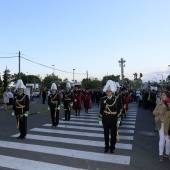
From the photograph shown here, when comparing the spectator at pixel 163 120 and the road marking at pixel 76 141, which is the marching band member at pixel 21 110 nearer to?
the road marking at pixel 76 141

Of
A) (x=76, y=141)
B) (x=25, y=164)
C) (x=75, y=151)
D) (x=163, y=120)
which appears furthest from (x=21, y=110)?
(x=163, y=120)

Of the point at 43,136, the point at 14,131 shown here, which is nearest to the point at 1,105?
the point at 14,131

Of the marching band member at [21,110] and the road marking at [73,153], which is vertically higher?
the marching band member at [21,110]

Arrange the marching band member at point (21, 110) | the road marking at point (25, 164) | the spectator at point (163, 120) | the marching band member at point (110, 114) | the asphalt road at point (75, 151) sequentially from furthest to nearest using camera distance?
the marching band member at point (21, 110), the marching band member at point (110, 114), the spectator at point (163, 120), the asphalt road at point (75, 151), the road marking at point (25, 164)

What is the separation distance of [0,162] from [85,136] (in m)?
3.85

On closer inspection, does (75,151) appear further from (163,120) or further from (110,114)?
(163,120)

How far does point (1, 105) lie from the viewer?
21.7m

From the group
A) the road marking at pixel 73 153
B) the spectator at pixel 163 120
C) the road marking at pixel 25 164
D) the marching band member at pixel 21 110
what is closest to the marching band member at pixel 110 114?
the road marking at pixel 73 153

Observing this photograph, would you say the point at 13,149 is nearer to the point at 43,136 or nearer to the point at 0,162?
the point at 0,162

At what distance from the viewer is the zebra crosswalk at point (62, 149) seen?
5918 mm

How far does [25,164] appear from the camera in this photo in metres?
5.87

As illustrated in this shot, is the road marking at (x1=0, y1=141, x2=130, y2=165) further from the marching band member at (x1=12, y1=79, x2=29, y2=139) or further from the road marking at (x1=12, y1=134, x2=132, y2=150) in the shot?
the road marking at (x1=12, y1=134, x2=132, y2=150)

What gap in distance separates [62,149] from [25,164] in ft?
5.17

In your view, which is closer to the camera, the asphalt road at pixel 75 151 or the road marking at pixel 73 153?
the asphalt road at pixel 75 151
